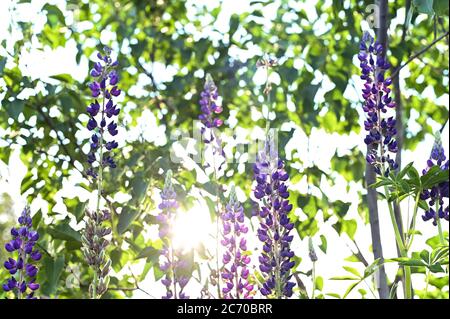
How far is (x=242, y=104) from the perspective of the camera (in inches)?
118

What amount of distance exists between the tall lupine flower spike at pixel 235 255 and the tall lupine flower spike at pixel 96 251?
243 millimetres

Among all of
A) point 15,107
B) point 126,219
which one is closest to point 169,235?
point 126,219

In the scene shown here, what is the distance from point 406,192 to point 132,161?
111 cm

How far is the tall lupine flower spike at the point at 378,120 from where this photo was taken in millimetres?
1350

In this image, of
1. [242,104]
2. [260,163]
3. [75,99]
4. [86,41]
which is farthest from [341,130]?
[260,163]

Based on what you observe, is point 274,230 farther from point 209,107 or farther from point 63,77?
point 63,77

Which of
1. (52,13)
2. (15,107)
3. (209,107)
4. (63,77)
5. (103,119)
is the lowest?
(103,119)

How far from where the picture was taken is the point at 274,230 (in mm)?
1247

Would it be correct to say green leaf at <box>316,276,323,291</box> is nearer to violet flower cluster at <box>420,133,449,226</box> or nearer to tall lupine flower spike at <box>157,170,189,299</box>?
violet flower cluster at <box>420,133,449,226</box>

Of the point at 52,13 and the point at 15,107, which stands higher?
the point at 52,13

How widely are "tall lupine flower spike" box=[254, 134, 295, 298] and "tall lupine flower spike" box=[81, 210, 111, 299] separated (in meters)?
0.27

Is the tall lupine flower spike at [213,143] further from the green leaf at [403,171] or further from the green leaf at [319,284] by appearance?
the green leaf at [319,284]

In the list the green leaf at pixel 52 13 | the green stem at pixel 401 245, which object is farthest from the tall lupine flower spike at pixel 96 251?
the green leaf at pixel 52 13

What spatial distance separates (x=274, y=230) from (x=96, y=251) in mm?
318
